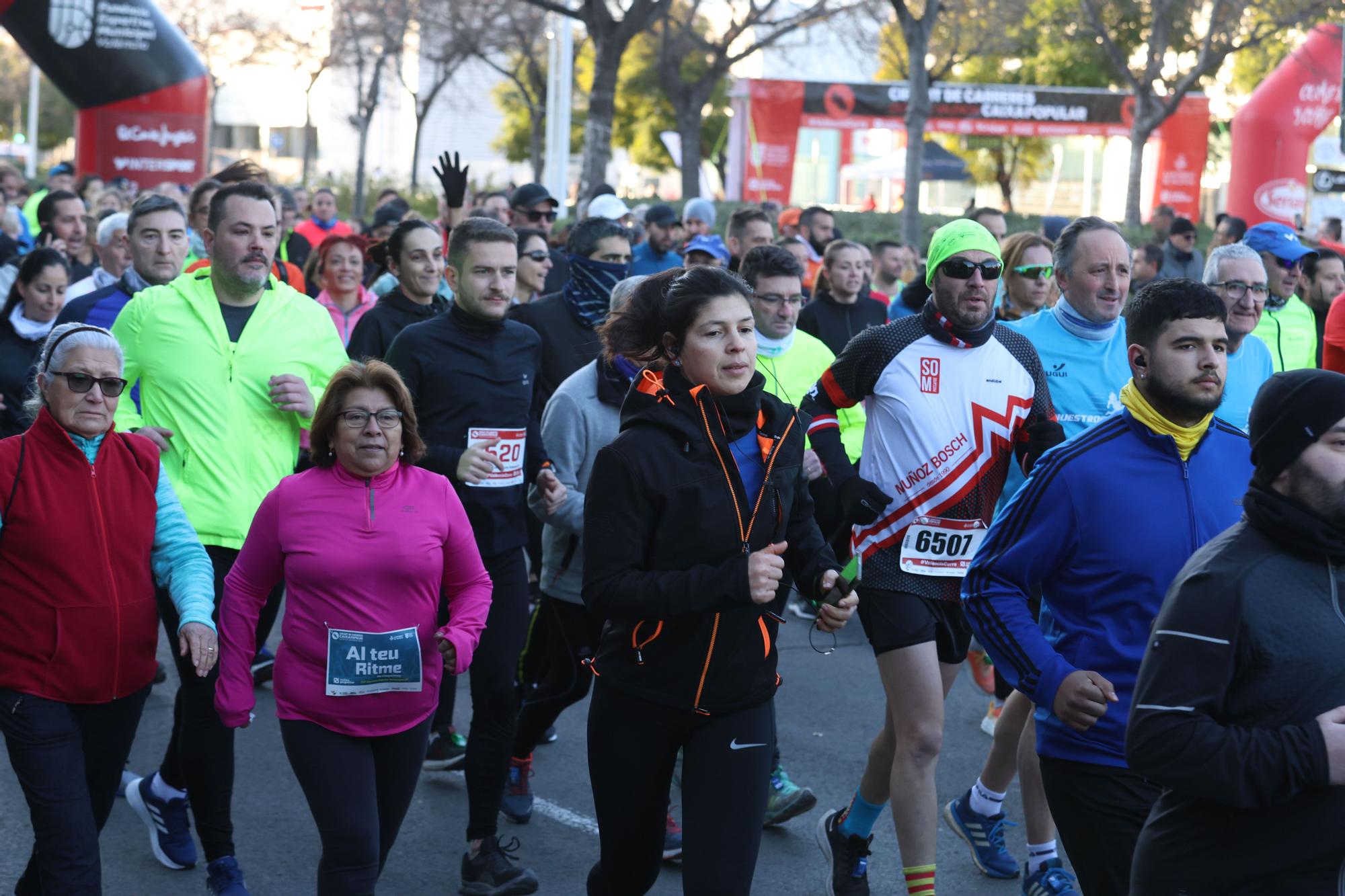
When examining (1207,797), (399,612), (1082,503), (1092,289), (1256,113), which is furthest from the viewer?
(1256,113)

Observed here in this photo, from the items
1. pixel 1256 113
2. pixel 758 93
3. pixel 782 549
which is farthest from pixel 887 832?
pixel 758 93

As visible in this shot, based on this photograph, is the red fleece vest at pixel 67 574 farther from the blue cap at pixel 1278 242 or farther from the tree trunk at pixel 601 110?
the tree trunk at pixel 601 110

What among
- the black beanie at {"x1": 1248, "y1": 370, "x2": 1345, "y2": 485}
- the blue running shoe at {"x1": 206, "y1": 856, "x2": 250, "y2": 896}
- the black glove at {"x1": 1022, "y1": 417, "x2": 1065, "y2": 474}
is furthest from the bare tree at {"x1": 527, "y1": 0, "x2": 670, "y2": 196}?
the black beanie at {"x1": 1248, "y1": 370, "x2": 1345, "y2": 485}

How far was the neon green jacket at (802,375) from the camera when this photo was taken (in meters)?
6.11

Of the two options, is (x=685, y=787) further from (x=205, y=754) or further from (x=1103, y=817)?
(x=205, y=754)

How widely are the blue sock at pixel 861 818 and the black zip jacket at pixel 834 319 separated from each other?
158 inches

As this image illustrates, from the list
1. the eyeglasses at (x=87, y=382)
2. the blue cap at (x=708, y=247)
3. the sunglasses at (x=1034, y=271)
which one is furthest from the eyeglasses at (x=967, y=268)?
the blue cap at (x=708, y=247)

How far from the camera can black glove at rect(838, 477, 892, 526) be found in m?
4.44

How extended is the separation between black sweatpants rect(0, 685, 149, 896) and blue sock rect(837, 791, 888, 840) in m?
2.28

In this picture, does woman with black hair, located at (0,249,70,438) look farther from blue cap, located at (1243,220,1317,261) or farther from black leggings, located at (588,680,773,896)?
blue cap, located at (1243,220,1317,261)

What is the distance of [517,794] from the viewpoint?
5789 millimetres

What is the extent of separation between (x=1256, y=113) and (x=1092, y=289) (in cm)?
2371

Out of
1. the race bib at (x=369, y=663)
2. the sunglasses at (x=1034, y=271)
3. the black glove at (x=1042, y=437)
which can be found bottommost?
the race bib at (x=369, y=663)

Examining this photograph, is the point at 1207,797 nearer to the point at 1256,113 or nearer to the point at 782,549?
the point at 782,549
